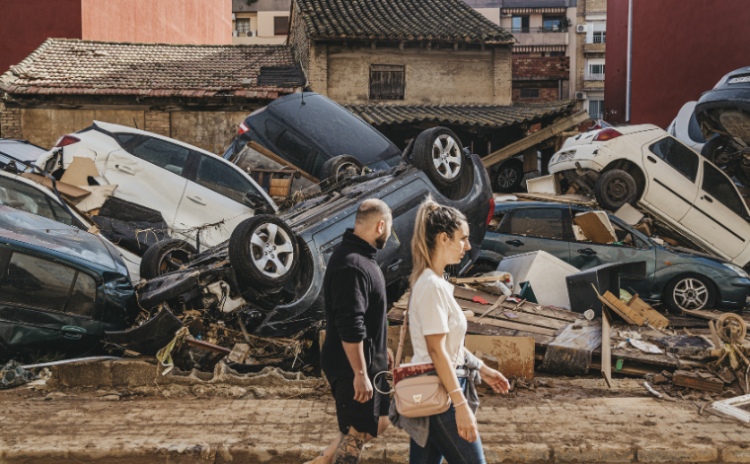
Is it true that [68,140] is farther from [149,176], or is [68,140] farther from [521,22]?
[521,22]

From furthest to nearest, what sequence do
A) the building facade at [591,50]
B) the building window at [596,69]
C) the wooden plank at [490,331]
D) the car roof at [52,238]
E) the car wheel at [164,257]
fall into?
the building window at [596,69] < the building facade at [591,50] < the car wheel at [164,257] < the wooden plank at [490,331] < the car roof at [52,238]

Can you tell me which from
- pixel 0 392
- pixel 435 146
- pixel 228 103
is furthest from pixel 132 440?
pixel 228 103

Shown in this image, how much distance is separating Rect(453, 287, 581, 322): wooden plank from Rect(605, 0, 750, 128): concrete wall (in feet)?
37.7

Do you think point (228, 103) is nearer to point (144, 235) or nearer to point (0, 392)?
point (144, 235)

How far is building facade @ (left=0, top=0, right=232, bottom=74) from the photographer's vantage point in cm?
1792

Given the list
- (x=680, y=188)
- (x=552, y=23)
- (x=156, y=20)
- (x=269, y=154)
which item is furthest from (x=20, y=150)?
(x=552, y=23)

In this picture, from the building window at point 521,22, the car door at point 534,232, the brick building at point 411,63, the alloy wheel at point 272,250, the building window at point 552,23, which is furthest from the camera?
the building window at point 521,22

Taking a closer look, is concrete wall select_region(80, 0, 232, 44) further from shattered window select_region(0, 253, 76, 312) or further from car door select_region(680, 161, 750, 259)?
car door select_region(680, 161, 750, 259)

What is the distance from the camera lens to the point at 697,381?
5105 mm

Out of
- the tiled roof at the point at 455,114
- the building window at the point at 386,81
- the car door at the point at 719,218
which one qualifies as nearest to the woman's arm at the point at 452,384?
the car door at the point at 719,218

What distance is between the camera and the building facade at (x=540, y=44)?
115 feet

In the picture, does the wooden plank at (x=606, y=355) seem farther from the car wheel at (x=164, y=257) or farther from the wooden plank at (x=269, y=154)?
the wooden plank at (x=269, y=154)

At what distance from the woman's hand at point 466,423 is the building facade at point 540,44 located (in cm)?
3392

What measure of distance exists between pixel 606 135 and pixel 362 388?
923 centimetres
